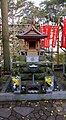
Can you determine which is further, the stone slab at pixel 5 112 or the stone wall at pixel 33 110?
the stone slab at pixel 5 112

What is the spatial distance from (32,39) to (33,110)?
2909 millimetres

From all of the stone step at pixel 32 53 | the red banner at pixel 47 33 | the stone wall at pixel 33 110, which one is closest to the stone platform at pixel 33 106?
the stone wall at pixel 33 110

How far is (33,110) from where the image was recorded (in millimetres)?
4598

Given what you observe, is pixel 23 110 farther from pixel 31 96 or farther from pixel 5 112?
pixel 31 96

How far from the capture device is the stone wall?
167 inches

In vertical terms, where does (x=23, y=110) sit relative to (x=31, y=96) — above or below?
below

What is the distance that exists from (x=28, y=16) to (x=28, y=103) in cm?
1139

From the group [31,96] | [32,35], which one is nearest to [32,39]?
[32,35]

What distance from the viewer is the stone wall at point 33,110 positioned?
4.23m

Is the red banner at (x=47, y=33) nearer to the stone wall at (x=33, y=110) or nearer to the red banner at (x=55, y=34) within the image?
the red banner at (x=55, y=34)

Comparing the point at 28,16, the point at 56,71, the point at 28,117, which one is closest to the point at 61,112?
the point at 28,117

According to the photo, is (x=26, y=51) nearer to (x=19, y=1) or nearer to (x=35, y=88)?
(x=35, y=88)

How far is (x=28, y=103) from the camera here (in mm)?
5051

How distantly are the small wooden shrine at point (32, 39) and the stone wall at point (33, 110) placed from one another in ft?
7.28
